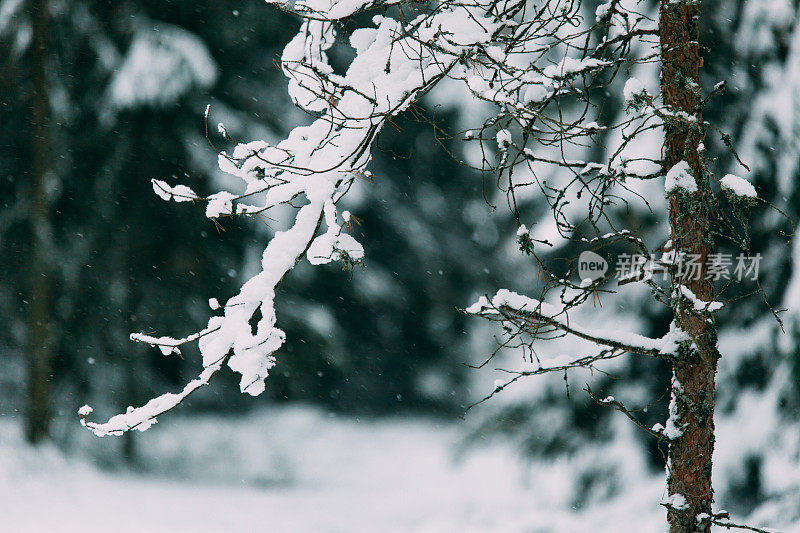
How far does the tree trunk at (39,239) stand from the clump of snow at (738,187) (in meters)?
9.55

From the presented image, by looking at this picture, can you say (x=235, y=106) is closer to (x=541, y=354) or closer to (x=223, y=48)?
(x=223, y=48)

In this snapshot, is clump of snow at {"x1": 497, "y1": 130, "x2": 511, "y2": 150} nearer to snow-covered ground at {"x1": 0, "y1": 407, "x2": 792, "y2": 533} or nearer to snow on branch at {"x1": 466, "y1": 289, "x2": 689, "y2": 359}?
snow on branch at {"x1": 466, "y1": 289, "x2": 689, "y2": 359}

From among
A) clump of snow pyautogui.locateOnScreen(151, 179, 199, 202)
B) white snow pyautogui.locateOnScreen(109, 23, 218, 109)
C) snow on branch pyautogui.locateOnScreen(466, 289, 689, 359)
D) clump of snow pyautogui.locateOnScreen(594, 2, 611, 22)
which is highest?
white snow pyautogui.locateOnScreen(109, 23, 218, 109)

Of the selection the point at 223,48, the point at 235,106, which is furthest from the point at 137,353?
the point at 223,48

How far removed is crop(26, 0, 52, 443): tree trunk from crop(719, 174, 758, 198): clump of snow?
31.3ft

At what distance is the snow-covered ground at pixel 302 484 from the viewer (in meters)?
6.11

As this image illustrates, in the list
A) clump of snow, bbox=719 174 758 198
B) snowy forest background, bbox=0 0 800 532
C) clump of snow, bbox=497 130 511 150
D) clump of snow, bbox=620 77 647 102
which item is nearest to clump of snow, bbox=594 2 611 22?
clump of snow, bbox=620 77 647 102

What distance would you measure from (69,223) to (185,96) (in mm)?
2399

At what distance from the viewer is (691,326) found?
308 cm

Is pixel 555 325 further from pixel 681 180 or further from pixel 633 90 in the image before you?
pixel 633 90

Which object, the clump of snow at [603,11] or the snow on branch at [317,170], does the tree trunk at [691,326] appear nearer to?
the clump of snow at [603,11]

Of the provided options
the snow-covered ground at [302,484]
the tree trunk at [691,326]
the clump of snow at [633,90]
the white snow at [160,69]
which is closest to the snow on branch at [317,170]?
the clump of snow at [633,90]

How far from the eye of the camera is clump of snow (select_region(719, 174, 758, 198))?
8.99 ft

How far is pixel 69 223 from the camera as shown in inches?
409
